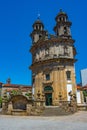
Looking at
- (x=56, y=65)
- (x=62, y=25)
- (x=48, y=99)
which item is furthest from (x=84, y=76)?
(x=48, y=99)

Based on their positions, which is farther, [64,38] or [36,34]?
[36,34]

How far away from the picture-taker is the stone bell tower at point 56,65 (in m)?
36.8

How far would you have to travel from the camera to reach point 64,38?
39.2 meters

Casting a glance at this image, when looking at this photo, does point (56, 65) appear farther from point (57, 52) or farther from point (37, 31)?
point (37, 31)

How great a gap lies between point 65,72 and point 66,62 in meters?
2.30

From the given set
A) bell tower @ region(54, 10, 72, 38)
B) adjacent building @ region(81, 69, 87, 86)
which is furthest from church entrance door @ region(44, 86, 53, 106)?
adjacent building @ region(81, 69, 87, 86)

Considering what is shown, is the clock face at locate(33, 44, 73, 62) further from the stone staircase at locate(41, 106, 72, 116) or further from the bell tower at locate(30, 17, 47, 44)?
the stone staircase at locate(41, 106, 72, 116)

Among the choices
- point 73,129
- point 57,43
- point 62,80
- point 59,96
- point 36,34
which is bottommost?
point 73,129

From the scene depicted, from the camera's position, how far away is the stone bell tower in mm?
36781

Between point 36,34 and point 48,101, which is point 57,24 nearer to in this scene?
point 36,34

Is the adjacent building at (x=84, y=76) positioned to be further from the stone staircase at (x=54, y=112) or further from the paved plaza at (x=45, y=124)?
the paved plaza at (x=45, y=124)

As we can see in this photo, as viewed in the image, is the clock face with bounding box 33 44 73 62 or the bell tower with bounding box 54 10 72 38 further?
the bell tower with bounding box 54 10 72 38

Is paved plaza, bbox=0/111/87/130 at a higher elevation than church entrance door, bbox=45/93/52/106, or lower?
lower

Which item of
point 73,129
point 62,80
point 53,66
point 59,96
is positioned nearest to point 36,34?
point 53,66
